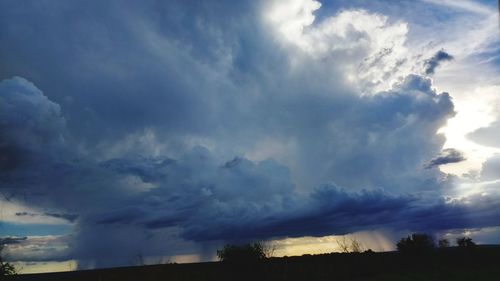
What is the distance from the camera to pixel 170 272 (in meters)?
53.4

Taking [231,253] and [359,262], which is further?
[359,262]

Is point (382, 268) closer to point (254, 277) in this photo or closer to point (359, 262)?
point (359, 262)

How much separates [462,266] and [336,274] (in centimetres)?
1654

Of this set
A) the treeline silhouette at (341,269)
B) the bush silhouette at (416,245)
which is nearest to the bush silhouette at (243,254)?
the treeline silhouette at (341,269)

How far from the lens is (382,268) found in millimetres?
56125

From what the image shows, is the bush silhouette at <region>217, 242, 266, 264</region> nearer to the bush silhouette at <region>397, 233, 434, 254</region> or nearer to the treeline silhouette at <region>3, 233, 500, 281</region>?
the treeline silhouette at <region>3, 233, 500, 281</region>

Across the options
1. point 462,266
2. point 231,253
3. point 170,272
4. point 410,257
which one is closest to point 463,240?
point 410,257

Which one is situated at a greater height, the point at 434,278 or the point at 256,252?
the point at 256,252

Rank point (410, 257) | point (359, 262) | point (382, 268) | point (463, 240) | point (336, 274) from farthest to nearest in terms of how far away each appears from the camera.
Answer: point (463, 240), point (410, 257), point (359, 262), point (382, 268), point (336, 274)

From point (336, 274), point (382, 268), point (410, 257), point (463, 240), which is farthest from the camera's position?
point (463, 240)

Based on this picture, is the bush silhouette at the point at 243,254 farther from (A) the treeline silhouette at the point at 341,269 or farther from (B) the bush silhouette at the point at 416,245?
(B) the bush silhouette at the point at 416,245

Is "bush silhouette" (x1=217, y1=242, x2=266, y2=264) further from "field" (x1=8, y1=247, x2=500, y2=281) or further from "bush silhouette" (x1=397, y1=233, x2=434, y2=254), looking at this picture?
"bush silhouette" (x1=397, y1=233, x2=434, y2=254)

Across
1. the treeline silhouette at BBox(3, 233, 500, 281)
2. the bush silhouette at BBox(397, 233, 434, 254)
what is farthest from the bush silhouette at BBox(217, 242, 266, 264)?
the bush silhouette at BBox(397, 233, 434, 254)

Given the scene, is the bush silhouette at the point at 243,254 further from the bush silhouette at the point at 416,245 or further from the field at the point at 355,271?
the bush silhouette at the point at 416,245
